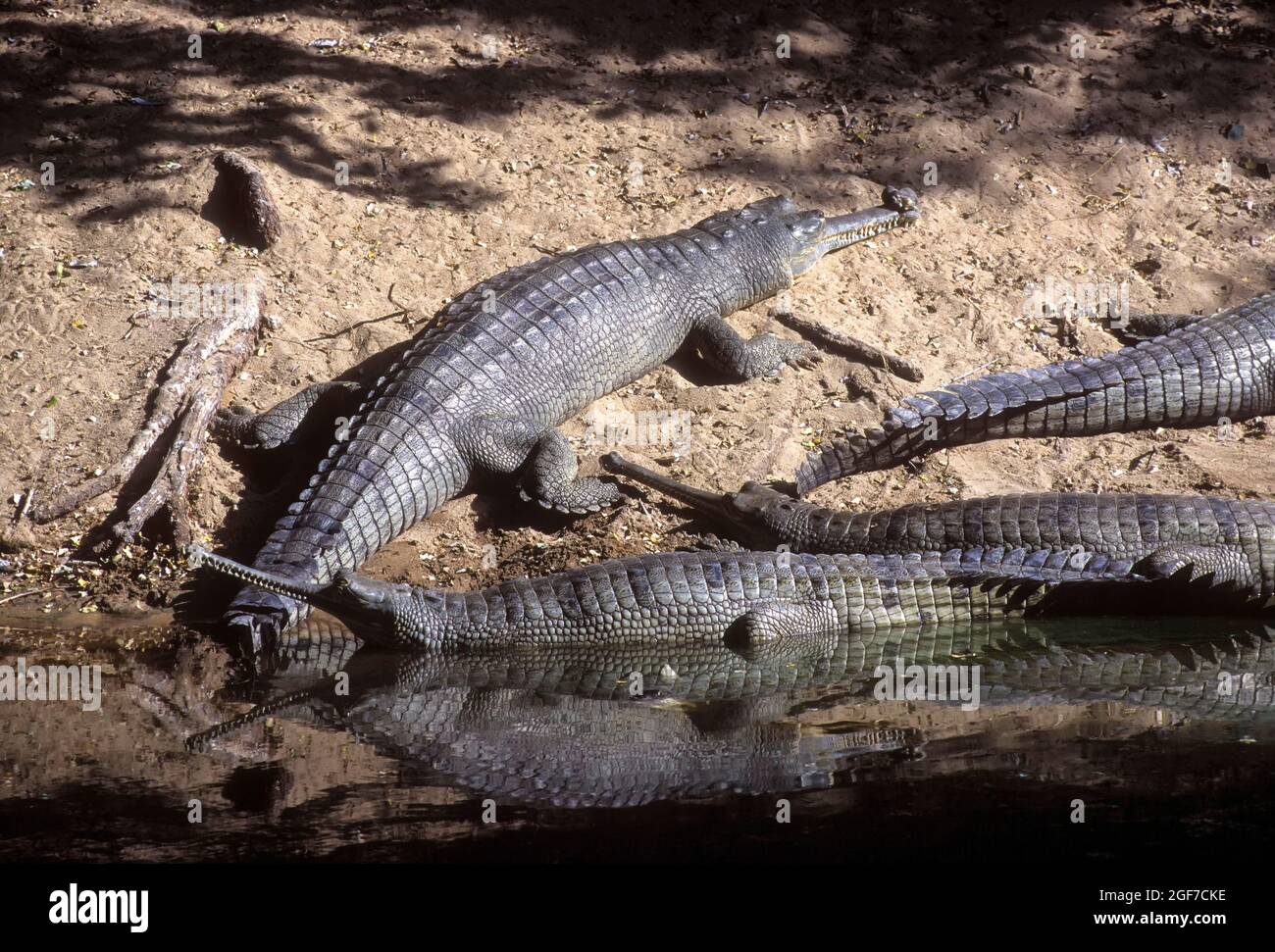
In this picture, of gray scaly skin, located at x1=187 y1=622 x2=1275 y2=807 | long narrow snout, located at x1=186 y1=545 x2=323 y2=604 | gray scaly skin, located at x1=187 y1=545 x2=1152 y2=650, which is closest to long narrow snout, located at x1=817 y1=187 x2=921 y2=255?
gray scaly skin, located at x1=187 y1=545 x2=1152 y2=650

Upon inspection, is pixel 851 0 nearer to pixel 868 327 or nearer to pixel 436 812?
pixel 868 327

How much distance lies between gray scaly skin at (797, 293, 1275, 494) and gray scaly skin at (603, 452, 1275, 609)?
1.34 feet

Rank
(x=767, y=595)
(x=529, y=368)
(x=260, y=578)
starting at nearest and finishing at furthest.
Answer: (x=260, y=578), (x=767, y=595), (x=529, y=368)

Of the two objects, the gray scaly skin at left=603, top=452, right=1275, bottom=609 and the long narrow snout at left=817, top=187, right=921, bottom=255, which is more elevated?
the long narrow snout at left=817, top=187, right=921, bottom=255

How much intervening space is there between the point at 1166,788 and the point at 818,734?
1.13 metres

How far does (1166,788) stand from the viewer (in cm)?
345

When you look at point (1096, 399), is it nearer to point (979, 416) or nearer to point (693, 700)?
point (979, 416)

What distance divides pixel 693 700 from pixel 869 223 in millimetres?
4364

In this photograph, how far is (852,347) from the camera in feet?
23.1

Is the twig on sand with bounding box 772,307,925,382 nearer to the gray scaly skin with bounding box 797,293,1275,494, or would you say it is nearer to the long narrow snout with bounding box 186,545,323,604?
the gray scaly skin with bounding box 797,293,1275,494

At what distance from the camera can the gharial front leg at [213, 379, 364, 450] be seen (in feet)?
20.4

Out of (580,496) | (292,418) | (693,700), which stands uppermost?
(292,418)

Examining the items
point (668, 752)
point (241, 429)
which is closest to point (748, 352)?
point (241, 429)

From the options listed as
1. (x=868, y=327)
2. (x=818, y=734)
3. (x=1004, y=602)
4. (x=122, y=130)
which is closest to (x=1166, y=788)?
(x=818, y=734)
